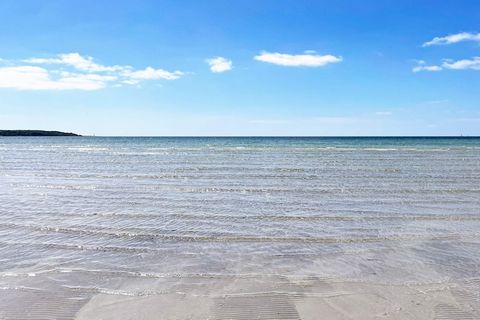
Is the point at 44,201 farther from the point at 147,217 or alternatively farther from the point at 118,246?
the point at 118,246

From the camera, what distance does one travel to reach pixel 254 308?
17.2 ft

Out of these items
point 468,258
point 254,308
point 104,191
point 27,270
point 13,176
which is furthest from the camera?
point 13,176

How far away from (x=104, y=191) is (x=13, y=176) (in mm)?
9165

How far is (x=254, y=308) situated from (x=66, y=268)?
3328mm

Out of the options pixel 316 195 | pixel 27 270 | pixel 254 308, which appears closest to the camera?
pixel 254 308

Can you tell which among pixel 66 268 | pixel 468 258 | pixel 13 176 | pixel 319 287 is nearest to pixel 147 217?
pixel 66 268

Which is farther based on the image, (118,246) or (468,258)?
(118,246)

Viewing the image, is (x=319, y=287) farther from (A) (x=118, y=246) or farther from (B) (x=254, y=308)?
(A) (x=118, y=246)

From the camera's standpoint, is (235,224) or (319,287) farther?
(235,224)

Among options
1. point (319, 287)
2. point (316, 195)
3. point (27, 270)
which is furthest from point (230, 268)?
point (316, 195)

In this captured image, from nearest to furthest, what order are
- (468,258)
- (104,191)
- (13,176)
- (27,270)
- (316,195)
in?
1. (27,270)
2. (468,258)
3. (316,195)
4. (104,191)
5. (13,176)

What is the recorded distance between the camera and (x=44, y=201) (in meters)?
13.8

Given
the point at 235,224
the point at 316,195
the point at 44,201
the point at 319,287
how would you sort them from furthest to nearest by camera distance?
the point at 316,195, the point at 44,201, the point at 235,224, the point at 319,287

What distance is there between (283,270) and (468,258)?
3340 mm
